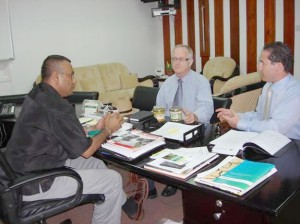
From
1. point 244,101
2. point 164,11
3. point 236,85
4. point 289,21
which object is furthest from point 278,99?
point 164,11

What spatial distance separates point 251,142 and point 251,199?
18.4 inches

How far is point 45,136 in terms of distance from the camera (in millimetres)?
1784

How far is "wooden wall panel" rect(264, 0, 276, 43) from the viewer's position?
5141 millimetres

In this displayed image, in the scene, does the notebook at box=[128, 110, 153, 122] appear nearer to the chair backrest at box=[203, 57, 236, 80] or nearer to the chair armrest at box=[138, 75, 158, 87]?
the chair backrest at box=[203, 57, 236, 80]

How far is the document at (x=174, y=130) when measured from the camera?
6.64ft

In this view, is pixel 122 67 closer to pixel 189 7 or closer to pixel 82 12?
pixel 82 12

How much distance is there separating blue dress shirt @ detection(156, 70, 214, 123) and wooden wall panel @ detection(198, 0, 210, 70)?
3384 millimetres

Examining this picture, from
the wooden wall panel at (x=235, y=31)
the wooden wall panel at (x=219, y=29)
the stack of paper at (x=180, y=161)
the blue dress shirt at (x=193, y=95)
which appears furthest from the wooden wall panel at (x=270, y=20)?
the stack of paper at (x=180, y=161)

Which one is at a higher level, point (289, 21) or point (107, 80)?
point (289, 21)

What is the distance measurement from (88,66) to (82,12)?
37.0 inches

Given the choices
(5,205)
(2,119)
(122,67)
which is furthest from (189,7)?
(5,205)

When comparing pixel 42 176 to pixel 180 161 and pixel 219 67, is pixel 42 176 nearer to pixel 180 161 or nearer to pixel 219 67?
pixel 180 161

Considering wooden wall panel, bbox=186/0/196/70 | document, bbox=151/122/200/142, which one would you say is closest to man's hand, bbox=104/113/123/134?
document, bbox=151/122/200/142

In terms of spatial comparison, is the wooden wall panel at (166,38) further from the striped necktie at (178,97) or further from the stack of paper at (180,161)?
the stack of paper at (180,161)
